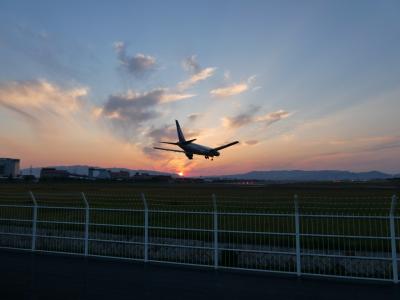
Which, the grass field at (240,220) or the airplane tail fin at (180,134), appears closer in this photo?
the grass field at (240,220)

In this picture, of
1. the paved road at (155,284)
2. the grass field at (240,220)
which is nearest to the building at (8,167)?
the grass field at (240,220)

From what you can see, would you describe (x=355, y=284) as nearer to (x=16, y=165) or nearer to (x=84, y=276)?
(x=84, y=276)

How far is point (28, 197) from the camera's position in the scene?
13.2 m

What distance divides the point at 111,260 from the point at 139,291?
3.92 metres

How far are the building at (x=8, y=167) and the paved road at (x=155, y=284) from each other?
529 ft

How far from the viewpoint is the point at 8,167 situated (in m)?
157

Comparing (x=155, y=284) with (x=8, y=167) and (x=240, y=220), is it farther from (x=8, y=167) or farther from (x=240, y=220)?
(x=8, y=167)

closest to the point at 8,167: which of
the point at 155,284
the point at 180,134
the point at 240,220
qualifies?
the point at 180,134

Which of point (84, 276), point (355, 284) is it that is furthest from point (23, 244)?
point (355, 284)

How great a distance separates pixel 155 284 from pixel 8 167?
16545 centimetres

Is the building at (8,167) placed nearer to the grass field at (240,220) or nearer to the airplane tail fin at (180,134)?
the airplane tail fin at (180,134)

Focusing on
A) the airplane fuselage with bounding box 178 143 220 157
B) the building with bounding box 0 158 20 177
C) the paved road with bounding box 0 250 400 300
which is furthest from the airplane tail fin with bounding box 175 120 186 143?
the building with bounding box 0 158 20 177

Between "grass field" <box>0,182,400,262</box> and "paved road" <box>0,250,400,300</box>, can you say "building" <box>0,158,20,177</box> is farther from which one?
"paved road" <box>0,250,400,300</box>

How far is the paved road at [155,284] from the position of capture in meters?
7.98
